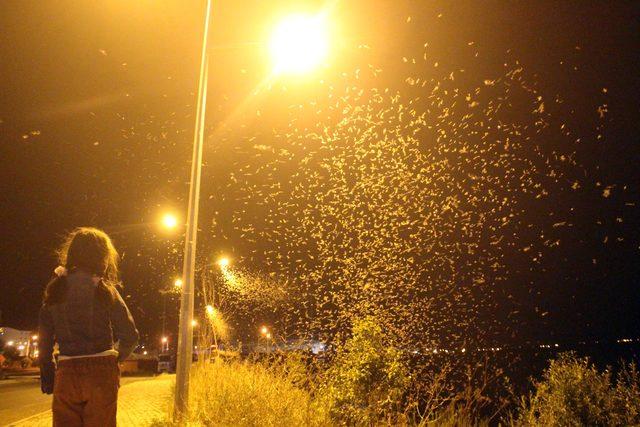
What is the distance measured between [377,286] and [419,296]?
20402 millimetres

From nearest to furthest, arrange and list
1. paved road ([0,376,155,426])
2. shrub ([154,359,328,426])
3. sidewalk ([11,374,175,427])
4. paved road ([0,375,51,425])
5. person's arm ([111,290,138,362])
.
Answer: person's arm ([111,290,138,362])
shrub ([154,359,328,426])
sidewalk ([11,374,175,427])
paved road ([0,376,155,426])
paved road ([0,375,51,425])

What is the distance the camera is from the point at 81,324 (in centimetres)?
310

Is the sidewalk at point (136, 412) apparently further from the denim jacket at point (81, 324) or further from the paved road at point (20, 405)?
the denim jacket at point (81, 324)

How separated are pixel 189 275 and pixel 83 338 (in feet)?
16.8

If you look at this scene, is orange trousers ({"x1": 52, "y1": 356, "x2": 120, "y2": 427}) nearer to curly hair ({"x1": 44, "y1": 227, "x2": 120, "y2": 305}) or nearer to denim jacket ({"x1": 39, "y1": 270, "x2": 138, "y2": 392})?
denim jacket ({"x1": 39, "y1": 270, "x2": 138, "y2": 392})

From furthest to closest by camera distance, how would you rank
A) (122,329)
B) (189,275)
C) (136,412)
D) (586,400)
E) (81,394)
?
(136,412), (586,400), (189,275), (122,329), (81,394)

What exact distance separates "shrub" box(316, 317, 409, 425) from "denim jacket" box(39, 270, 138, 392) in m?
5.45

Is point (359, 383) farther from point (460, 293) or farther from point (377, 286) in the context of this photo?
point (460, 293)

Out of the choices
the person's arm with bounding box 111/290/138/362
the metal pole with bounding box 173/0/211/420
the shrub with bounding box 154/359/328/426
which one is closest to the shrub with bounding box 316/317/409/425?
the shrub with bounding box 154/359/328/426

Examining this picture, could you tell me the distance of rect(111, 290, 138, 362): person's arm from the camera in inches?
125

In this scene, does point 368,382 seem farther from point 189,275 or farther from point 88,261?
point 88,261

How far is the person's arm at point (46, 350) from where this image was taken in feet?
10.0

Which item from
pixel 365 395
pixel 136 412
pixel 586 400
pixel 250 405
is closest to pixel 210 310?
pixel 136 412

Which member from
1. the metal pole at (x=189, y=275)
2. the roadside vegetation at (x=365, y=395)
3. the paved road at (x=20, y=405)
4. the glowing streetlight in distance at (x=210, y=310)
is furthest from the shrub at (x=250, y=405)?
the glowing streetlight in distance at (x=210, y=310)
